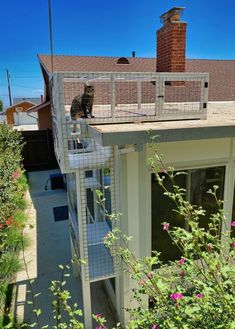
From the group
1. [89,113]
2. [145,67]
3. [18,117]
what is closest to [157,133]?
[89,113]

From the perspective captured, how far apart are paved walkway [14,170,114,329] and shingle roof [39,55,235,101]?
17.4 feet

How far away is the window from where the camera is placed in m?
3.62

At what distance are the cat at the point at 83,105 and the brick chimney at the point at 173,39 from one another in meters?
3.53

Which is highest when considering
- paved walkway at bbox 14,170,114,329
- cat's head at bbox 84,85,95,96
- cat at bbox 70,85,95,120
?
cat's head at bbox 84,85,95,96

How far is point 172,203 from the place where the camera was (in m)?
3.68

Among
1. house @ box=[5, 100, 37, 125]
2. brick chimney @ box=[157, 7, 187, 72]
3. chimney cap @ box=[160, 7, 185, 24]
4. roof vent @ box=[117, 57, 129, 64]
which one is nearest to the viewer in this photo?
chimney cap @ box=[160, 7, 185, 24]

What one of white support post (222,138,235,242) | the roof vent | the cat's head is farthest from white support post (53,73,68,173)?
the roof vent

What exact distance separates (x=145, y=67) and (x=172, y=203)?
8.83 metres

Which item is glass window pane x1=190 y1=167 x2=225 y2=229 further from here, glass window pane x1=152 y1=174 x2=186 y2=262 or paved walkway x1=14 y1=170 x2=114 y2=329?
paved walkway x1=14 y1=170 x2=114 y2=329

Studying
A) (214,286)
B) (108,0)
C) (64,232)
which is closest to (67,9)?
(108,0)

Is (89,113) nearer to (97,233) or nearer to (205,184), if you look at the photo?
(97,233)

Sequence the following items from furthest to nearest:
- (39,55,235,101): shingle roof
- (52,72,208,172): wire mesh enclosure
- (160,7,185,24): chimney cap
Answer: (39,55,235,101): shingle roof
(160,7,185,24): chimney cap
(52,72,208,172): wire mesh enclosure

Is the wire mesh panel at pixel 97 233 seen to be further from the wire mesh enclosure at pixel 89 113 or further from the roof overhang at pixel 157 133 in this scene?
the roof overhang at pixel 157 133

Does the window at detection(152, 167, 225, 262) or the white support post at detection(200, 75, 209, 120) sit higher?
the white support post at detection(200, 75, 209, 120)
